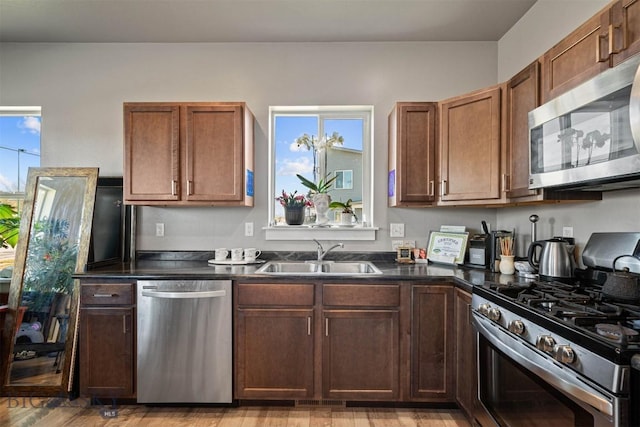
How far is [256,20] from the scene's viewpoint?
2590mm

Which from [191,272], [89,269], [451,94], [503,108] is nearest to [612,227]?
[503,108]

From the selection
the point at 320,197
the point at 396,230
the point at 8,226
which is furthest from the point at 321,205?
the point at 8,226

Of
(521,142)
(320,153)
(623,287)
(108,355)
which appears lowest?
(108,355)

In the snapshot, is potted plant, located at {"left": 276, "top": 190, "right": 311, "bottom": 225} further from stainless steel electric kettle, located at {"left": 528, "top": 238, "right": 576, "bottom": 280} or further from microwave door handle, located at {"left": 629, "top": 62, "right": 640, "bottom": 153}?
microwave door handle, located at {"left": 629, "top": 62, "right": 640, "bottom": 153}

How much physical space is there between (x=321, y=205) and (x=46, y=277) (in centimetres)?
209

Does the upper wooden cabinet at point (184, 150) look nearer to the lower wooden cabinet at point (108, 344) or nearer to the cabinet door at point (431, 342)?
the lower wooden cabinet at point (108, 344)

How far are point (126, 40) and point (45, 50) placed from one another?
0.71 m

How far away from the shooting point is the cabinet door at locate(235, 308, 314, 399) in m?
2.21

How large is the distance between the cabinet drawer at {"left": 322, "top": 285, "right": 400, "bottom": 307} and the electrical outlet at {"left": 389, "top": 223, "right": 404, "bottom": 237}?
2.54ft

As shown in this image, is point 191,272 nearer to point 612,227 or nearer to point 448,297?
point 448,297

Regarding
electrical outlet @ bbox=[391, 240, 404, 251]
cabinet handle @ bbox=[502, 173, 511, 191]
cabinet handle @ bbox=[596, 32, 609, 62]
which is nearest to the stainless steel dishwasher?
electrical outlet @ bbox=[391, 240, 404, 251]

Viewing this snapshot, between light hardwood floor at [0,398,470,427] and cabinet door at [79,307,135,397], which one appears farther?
cabinet door at [79,307,135,397]

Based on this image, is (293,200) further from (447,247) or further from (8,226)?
(8,226)

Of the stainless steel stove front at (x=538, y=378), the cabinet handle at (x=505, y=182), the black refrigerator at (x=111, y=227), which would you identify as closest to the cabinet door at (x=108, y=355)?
the black refrigerator at (x=111, y=227)
